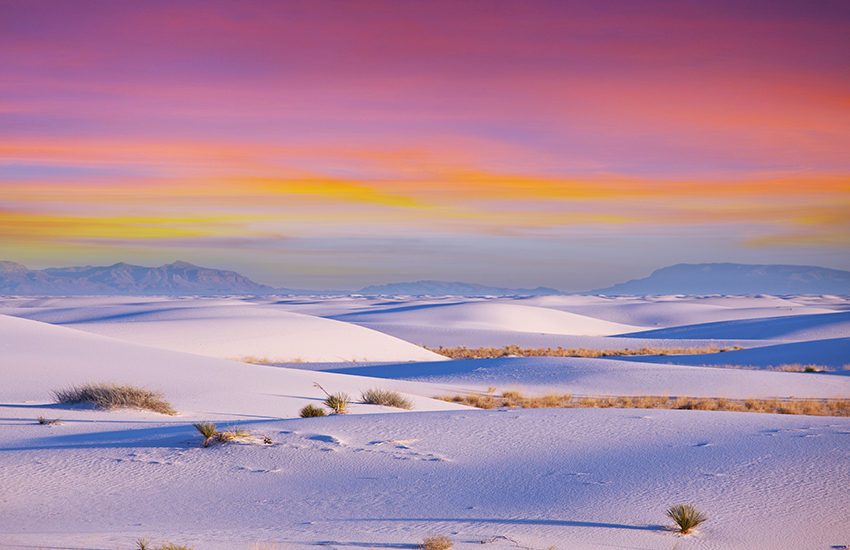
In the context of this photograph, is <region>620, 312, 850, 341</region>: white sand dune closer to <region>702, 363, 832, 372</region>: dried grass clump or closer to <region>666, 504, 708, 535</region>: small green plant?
<region>702, 363, 832, 372</region>: dried grass clump

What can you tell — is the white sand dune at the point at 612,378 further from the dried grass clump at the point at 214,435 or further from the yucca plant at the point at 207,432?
the yucca plant at the point at 207,432

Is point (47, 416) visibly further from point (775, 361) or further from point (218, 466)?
point (775, 361)

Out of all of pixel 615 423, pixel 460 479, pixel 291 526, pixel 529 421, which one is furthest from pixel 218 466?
pixel 615 423

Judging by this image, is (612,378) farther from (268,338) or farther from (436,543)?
(268,338)

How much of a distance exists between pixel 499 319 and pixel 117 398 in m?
61.5

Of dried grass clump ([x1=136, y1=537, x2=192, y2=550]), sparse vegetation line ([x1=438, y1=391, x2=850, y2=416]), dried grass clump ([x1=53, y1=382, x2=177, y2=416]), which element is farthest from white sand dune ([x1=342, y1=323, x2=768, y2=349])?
dried grass clump ([x1=136, y1=537, x2=192, y2=550])

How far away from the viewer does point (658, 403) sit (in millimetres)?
17312

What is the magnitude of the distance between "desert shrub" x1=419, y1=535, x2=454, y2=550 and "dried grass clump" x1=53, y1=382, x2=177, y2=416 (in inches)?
282

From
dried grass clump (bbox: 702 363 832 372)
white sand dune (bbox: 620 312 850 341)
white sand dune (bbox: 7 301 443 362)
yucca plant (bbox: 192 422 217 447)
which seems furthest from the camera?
white sand dune (bbox: 620 312 850 341)

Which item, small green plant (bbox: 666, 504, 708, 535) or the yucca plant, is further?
the yucca plant

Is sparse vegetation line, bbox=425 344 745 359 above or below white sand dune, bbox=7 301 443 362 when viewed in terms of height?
below

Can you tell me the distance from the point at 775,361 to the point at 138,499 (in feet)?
98.1

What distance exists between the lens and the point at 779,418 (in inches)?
406

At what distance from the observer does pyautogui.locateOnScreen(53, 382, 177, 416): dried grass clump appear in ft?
36.0
